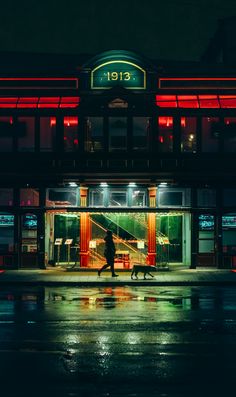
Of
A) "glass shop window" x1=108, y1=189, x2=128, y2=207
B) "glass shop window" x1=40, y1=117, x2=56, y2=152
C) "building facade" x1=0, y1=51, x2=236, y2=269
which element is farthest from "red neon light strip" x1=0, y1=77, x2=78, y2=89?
"glass shop window" x1=108, y1=189, x2=128, y2=207

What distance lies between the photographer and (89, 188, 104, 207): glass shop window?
29.1 meters

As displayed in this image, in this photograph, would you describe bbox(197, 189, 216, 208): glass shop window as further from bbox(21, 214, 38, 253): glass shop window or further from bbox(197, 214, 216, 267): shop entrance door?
bbox(21, 214, 38, 253): glass shop window

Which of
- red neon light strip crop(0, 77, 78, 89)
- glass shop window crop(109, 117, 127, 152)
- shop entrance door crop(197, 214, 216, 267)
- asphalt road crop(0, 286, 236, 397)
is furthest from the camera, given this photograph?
red neon light strip crop(0, 77, 78, 89)

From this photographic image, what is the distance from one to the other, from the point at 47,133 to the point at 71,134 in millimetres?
1086

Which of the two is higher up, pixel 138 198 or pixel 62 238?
pixel 138 198

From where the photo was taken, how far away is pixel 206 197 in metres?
29.2

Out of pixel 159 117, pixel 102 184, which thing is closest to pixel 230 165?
pixel 159 117

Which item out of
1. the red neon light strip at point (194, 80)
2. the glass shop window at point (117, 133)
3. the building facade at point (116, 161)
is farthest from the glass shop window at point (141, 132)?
the red neon light strip at point (194, 80)

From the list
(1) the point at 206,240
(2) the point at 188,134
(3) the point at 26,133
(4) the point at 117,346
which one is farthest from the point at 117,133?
(4) the point at 117,346

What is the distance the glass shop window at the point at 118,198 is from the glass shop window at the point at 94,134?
82.8 inches

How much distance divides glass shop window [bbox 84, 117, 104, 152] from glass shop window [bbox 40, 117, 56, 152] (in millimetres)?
1491

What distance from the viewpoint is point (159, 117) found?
28797 millimetres

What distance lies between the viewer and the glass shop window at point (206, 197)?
29078mm

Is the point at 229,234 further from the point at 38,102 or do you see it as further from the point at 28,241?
the point at 38,102
